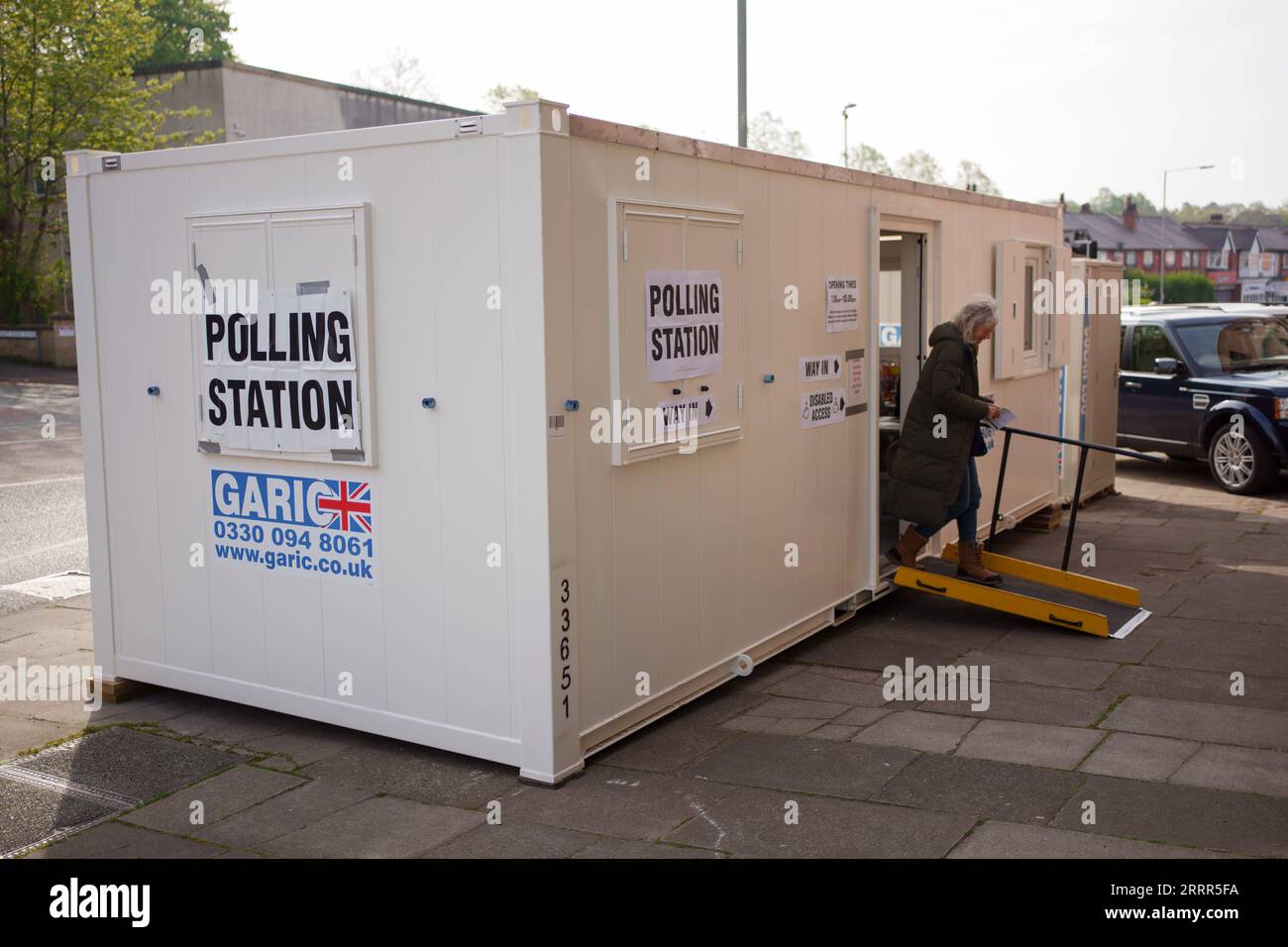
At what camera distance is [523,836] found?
4.87m

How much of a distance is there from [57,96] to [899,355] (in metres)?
27.1

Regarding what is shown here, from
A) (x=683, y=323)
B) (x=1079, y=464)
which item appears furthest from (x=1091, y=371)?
(x=683, y=323)

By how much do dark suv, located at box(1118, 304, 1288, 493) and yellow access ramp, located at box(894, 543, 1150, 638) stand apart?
5.45 metres

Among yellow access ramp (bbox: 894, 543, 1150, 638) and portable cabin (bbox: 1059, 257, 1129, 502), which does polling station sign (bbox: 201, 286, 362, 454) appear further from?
portable cabin (bbox: 1059, 257, 1129, 502)

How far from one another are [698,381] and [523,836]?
252 cm

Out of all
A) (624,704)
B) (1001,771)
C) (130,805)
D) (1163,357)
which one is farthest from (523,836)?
(1163,357)

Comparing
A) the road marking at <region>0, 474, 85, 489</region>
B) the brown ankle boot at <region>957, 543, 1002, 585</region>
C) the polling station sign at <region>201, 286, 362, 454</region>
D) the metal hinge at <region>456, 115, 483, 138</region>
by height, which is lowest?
the brown ankle boot at <region>957, 543, 1002, 585</region>

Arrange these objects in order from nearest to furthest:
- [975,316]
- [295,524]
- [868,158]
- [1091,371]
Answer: [295,524] < [975,316] < [1091,371] < [868,158]

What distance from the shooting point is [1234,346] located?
14258 millimetres

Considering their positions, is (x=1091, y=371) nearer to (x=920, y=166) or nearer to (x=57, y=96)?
(x=57, y=96)

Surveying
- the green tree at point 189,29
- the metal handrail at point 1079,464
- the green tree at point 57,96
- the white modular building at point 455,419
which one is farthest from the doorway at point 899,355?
the green tree at point 189,29

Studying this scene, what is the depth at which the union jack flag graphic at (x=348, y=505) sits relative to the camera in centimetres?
589

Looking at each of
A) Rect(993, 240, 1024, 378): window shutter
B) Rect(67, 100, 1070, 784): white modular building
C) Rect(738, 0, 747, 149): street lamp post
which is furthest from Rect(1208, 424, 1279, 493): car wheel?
Rect(67, 100, 1070, 784): white modular building

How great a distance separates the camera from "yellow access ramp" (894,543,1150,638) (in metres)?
7.90
